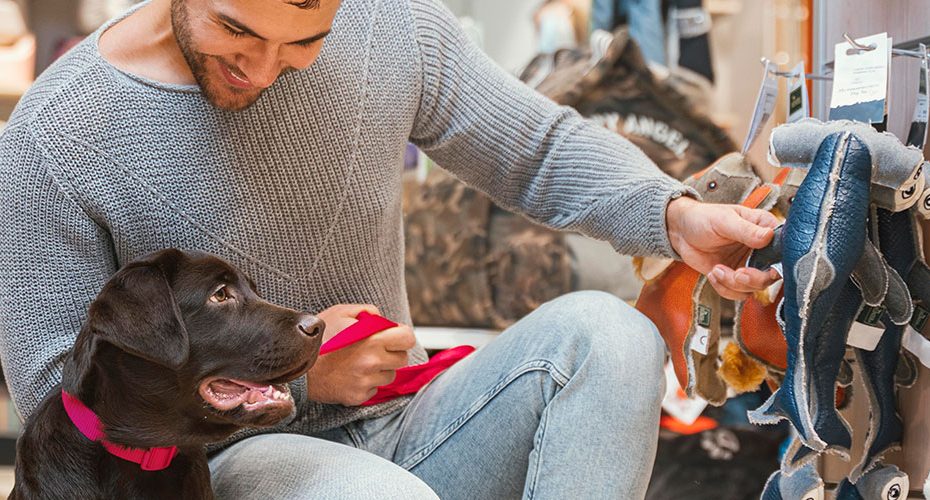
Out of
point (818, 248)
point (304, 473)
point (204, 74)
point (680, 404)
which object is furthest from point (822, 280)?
point (680, 404)

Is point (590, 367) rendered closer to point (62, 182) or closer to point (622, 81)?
point (62, 182)

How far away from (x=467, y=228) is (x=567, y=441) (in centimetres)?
115

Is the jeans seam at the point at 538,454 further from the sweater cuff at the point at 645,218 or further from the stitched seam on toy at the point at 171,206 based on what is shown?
the stitched seam on toy at the point at 171,206

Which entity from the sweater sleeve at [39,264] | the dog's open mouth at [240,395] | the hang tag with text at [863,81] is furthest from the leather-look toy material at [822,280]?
the sweater sleeve at [39,264]

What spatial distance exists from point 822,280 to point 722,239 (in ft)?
0.52

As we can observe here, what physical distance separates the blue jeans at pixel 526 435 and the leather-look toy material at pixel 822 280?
0.16 m

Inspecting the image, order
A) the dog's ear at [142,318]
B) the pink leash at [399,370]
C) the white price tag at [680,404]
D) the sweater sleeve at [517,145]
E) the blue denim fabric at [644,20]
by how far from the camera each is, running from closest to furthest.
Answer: the dog's ear at [142,318] < the pink leash at [399,370] < the sweater sleeve at [517,145] < the white price tag at [680,404] < the blue denim fabric at [644,20]

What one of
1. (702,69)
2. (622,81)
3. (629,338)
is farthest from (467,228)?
(629,338)

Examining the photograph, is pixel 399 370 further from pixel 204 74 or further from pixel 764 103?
pixel 764 103

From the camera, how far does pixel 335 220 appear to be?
4.05 ft

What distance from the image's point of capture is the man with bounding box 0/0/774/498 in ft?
3.56

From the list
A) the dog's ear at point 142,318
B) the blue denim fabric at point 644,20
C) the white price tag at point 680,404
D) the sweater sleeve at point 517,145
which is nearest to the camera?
the dog's ear at point 142,318

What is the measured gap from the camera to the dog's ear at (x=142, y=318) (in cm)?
92

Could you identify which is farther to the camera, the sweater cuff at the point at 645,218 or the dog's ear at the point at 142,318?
the sweater cuff at the point at 645,218
